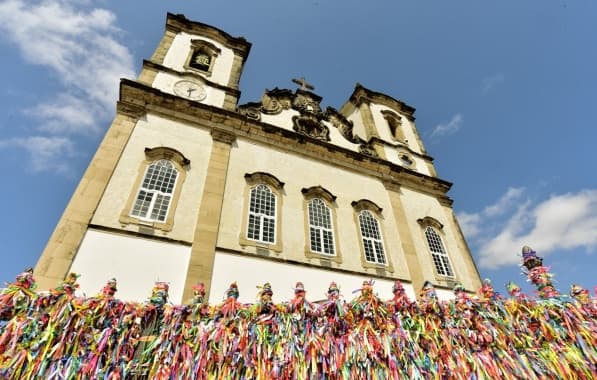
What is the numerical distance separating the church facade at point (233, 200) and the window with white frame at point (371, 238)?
0.18 feet

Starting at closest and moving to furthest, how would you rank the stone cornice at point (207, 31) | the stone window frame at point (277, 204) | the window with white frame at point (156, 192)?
the window with white frame at point (156, 192)
the stone window frame at point (277, 204)
the stone cornice at point (207, 31)

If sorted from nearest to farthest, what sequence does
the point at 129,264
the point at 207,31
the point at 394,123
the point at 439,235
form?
1. the point at 129,264
2. the point at 439,235
3. the point at 207,31
4. the point at 394,123

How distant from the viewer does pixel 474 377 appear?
5.66m

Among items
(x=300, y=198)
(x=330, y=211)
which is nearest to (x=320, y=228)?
(x=330, y=211)

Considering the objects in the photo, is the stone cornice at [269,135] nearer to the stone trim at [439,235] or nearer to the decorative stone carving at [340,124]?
the stone trim at [439,235]

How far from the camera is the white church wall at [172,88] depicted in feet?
42.6

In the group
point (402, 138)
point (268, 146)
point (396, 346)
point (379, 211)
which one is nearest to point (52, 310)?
point (396, 346)

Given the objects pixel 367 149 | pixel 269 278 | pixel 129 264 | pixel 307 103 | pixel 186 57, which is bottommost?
pixel 129 264

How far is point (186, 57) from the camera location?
1521 cm

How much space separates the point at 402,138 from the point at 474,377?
56.0 feet

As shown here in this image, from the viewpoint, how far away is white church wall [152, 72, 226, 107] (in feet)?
42.6

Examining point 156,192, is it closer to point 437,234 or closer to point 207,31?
point 207,31

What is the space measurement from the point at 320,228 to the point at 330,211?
1.13 m

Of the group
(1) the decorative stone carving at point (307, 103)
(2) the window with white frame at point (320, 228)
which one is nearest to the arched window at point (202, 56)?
(1) the decorative stone carving at point (307, 103)
